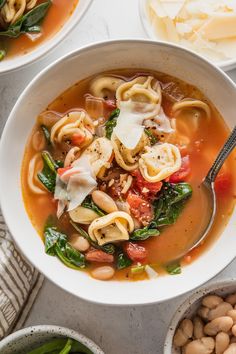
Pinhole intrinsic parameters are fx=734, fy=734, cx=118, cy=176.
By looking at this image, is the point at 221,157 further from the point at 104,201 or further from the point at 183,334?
the point at 183,334

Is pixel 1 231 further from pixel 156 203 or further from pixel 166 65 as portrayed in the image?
pixel 166 65

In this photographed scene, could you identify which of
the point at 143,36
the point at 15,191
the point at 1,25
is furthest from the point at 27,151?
the point at 143,36

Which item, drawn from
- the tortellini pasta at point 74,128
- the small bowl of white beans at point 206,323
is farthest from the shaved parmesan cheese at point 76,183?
the small bowl of white beans at point 206,323

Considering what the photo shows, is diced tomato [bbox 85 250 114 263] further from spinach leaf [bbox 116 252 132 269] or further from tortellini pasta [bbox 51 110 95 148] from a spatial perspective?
tortellini pasta [bbox 51 110 95 148]

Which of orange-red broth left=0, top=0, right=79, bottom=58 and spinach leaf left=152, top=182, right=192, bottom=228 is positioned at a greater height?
orange-red broth left=0, top=0, right=79, bottom=58

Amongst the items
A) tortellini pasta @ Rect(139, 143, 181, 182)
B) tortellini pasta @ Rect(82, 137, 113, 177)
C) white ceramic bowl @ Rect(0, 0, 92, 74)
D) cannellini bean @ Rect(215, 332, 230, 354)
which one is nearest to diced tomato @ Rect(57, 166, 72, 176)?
tortellini pasta @ Rect(82, 137, 113, 177)

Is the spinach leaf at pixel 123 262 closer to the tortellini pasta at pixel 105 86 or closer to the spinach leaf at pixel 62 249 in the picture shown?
the spinach leaf at pixel 62 249
